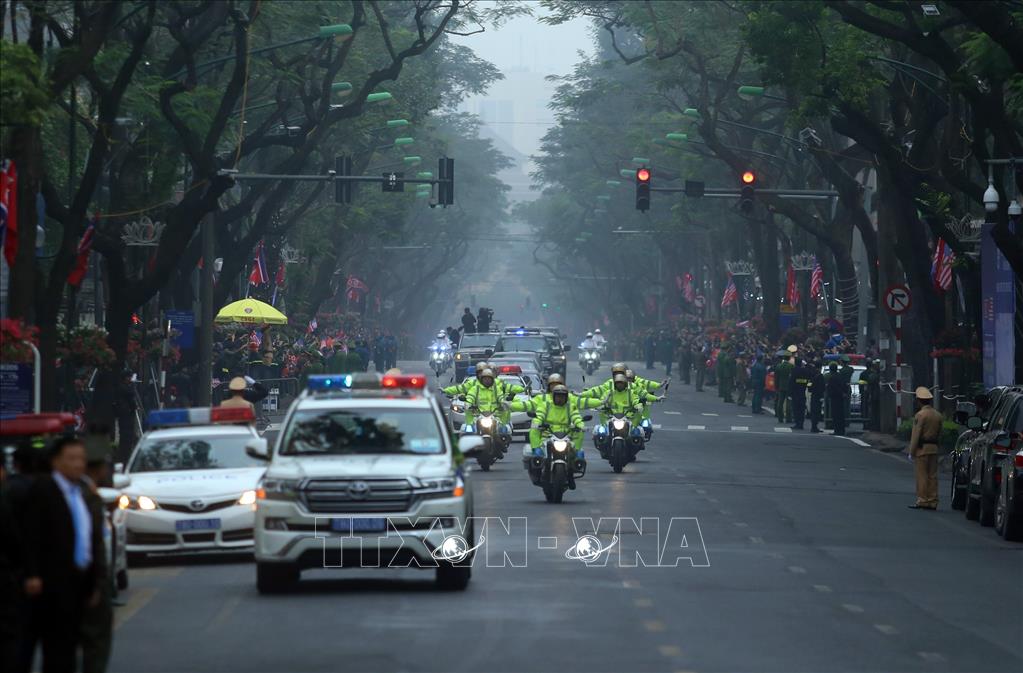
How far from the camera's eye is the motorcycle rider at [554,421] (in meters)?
28.4

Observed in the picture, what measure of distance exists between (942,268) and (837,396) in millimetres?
6171

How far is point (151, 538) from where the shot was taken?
67.8 feet

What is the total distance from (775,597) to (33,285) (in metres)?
13.9

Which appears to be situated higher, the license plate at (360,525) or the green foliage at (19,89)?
the green foliage at (19,89)

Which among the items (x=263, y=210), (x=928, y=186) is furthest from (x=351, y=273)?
(x=928, y=186)

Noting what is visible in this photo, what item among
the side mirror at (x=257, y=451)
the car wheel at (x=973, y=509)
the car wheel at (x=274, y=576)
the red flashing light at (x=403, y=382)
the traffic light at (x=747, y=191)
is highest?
the traffic light at (x=747, y=191)

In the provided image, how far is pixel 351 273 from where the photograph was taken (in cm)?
10194

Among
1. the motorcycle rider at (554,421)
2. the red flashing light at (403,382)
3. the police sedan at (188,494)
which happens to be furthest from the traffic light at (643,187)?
the red flashing light at (403,382)

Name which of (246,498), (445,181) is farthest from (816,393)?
(246,498)

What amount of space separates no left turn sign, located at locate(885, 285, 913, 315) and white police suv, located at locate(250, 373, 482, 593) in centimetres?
2572

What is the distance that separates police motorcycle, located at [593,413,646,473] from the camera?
34.4 m

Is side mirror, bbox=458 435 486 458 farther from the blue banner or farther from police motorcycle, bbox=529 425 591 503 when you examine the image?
the blue banner

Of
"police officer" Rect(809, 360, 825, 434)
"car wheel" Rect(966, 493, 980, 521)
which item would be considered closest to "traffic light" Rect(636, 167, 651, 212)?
"police officer" Rect(809, 360, 825, 434)

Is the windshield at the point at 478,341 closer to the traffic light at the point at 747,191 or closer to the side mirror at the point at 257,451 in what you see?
the traffic light at the point at 747,191
